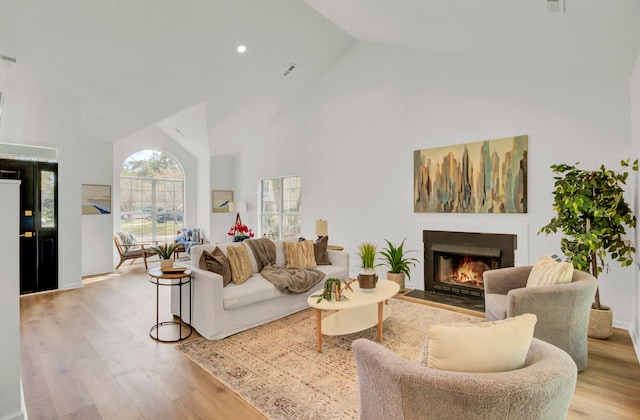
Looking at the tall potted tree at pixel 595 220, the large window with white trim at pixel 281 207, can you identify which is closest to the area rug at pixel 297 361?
the tall potted tree at pixel 595 220

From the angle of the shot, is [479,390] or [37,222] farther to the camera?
[37,222]

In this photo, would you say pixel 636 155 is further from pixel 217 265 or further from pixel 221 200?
pixel 221 200

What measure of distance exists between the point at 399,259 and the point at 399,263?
0.06 meters

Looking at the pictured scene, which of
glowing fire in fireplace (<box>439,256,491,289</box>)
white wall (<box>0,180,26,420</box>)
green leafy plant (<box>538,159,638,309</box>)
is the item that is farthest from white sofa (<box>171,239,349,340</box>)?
green leafy plant (<box>538,159,638,309</box>)

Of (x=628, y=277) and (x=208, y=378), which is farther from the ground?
(x=628, y=277)

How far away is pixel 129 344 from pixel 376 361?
2815 millimetres

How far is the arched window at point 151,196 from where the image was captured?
735cm

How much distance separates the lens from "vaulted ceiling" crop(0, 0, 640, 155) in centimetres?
298

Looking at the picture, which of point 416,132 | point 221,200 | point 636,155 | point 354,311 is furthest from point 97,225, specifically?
point 636,155

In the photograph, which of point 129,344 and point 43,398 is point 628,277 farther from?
point 43,398

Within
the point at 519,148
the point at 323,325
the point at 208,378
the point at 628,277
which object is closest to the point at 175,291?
the point at 208,378

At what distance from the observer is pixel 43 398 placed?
2.28 metres

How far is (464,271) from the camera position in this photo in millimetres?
4691

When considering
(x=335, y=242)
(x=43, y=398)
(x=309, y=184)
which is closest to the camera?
(x=43, y=398)
